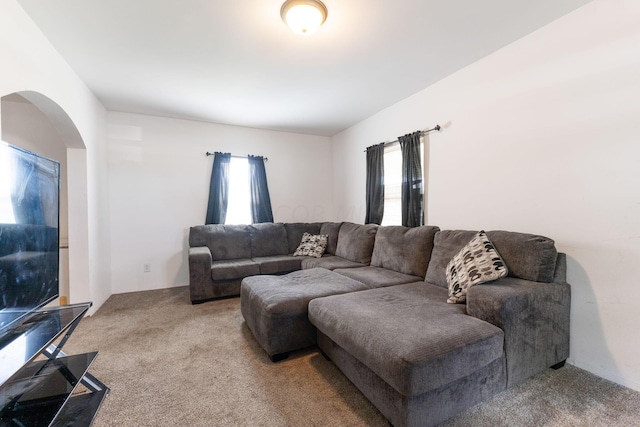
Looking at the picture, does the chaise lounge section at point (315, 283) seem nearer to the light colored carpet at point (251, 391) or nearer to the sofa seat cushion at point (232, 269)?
the light colored carpet at point (251, 391)

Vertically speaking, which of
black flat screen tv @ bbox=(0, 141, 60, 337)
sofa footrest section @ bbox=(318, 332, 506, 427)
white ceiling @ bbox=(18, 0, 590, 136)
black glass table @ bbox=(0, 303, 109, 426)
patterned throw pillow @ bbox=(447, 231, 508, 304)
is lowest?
sofa footrest section @ bbox=(318, 332, 506, 427)

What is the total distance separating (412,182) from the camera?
3.15 meters

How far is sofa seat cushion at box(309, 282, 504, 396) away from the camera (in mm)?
1231

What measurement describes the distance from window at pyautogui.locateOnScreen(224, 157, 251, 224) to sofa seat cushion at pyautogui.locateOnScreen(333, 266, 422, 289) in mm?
2102

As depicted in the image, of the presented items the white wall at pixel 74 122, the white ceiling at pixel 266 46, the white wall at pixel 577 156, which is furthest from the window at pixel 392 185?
the white wall at pixel 74 122

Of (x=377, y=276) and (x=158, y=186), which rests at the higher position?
(x=158, y=186)

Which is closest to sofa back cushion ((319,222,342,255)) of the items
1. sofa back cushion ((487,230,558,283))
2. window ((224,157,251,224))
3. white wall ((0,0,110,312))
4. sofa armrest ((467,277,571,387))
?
window ((224,157,251,224))

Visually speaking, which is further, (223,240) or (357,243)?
(223,240)

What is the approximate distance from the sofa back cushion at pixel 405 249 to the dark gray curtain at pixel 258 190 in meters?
2.06

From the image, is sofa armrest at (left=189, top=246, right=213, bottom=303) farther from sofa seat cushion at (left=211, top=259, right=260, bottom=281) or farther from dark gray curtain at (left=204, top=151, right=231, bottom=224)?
dark gray curtain at (left=204, top=151, right=231, bottom=224)

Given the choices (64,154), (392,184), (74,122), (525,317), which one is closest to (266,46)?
(74,122)

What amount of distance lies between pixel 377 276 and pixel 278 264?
150 cm

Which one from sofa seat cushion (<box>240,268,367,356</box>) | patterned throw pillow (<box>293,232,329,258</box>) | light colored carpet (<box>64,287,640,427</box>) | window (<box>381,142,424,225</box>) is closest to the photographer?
light colored carpet (<box>64,287,640,427</box>)

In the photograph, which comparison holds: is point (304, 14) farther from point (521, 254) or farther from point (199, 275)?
point (199, 275)
